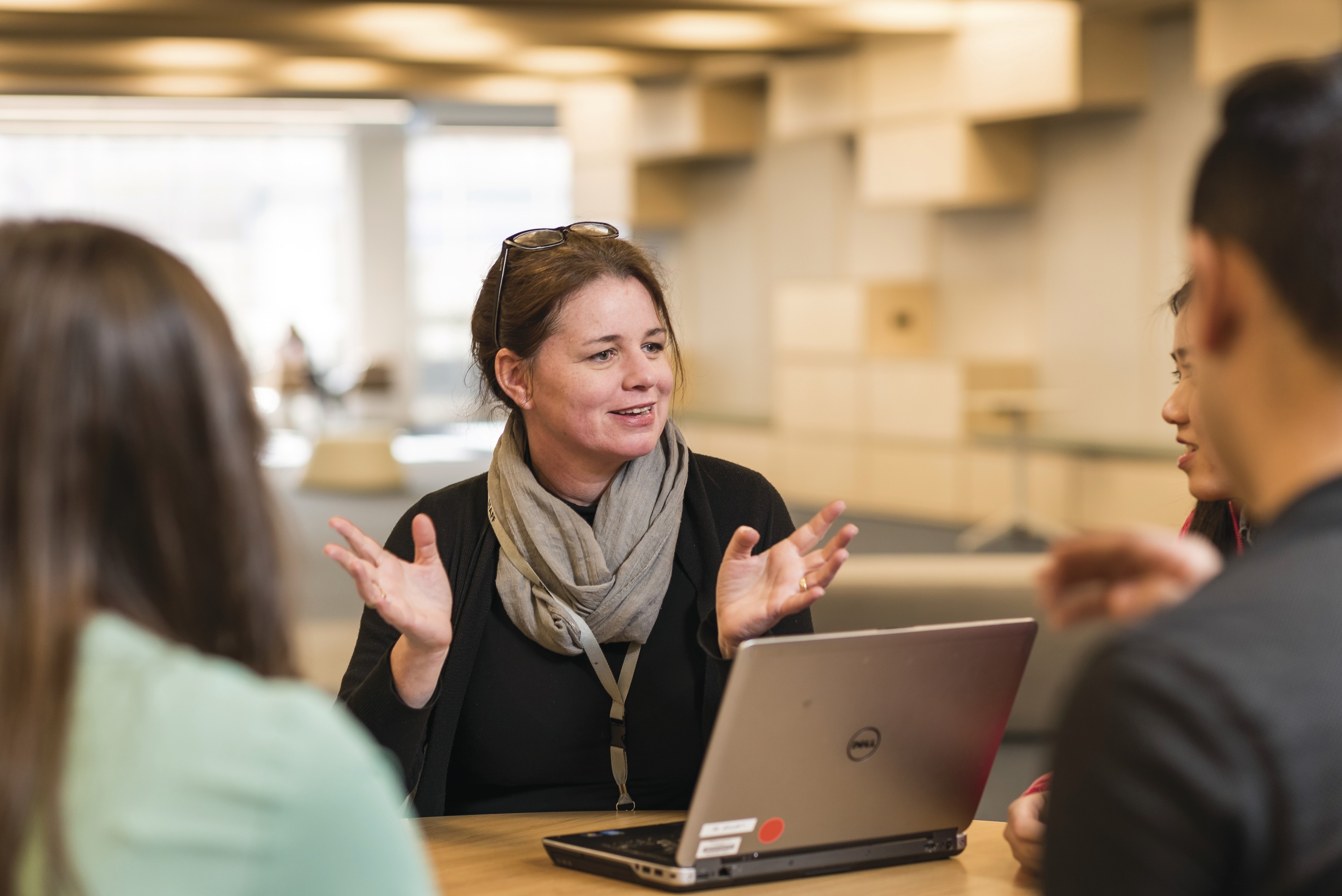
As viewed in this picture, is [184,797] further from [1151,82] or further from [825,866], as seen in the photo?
[1151,82]

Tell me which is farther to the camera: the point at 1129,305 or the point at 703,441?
the point at 703,441

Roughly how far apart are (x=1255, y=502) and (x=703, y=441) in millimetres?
10844

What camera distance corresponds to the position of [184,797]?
0.72m

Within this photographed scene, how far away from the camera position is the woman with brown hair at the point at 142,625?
0.73 metres

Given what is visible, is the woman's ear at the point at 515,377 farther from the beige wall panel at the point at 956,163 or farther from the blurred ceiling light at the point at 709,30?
the beige wall panel at the point at 956,163

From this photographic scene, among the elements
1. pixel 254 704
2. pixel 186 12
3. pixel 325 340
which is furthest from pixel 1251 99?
pixel 325 340

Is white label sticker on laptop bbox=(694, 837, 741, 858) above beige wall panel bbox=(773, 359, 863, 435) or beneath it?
above

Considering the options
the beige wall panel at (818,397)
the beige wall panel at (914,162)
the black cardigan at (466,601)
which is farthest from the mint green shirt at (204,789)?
the beige wall panel at (818,397)

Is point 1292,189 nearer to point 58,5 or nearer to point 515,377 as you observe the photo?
point 515,377

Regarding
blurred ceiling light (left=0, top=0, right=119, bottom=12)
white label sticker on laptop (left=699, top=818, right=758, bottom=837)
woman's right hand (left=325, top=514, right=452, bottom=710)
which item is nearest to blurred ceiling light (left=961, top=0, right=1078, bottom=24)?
blurred ceiling light (left=0, top=0, right=119, bottom=12)

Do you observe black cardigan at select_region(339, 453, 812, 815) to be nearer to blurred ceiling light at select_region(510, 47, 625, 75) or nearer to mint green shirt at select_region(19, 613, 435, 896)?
mint green shirt at select_region(19, 613, 435, 896)

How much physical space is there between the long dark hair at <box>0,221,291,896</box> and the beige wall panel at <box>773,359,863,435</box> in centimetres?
909

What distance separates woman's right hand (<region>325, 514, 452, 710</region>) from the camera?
5.91 feet

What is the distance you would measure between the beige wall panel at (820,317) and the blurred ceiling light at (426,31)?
2780 mm
